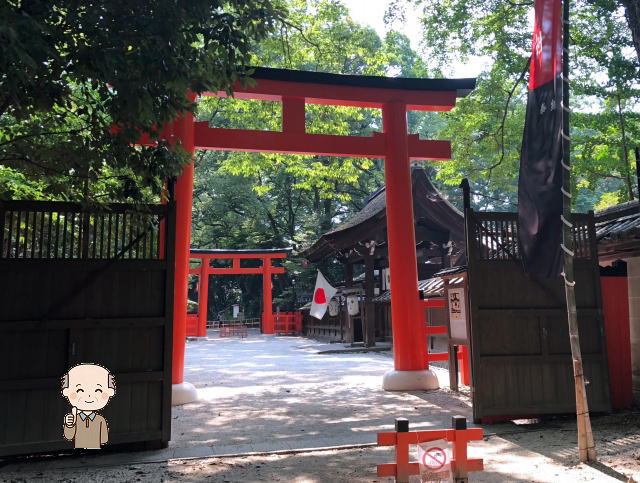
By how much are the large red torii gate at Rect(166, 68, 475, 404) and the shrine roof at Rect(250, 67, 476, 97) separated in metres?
0.02

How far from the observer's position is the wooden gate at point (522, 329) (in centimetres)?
591

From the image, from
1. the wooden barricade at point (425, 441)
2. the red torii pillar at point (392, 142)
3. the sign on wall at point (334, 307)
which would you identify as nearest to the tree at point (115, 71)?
the wooden barricade at point (425, 441)

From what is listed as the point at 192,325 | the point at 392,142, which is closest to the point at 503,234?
the point at 392,142

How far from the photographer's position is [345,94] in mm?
8766

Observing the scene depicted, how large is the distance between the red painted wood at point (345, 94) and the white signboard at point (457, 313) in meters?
3.45

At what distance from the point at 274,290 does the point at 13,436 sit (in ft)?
97.8

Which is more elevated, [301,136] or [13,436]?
[301,136]

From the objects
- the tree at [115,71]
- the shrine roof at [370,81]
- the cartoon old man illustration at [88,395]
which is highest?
the shrine roof at [370,81]

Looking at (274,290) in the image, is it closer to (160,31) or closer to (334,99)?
(334,99)

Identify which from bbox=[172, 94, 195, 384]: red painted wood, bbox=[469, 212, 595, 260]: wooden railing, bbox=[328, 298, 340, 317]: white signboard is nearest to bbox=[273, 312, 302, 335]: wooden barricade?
bbox=[328, 298, 340, 317]: white signboard

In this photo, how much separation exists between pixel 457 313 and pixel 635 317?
239cm

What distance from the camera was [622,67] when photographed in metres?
10.7

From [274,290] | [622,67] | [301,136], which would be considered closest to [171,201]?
[301,136]

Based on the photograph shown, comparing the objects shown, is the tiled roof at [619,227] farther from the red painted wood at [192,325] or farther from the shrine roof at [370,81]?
the red painted wood at [192,325]
